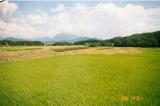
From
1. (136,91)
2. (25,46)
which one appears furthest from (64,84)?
(25,46)

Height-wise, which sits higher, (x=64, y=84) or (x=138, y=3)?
(x=138, y=3)

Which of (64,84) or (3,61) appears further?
(3,61)

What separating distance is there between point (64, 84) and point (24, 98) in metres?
1.69

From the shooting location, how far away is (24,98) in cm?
480

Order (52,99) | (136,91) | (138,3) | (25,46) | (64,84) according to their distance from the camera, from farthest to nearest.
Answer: (25,46) < (138,3) < (64,84) < (136,91) < (52,99)

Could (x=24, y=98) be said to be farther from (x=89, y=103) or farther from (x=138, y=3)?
(x=138, y=3)

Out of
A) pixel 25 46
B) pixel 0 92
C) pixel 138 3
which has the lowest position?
pixel 0 92

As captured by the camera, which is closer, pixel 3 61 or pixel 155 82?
pixel 155 82

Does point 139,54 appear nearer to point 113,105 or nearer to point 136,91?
point 136,91

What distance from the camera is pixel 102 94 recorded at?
484 cm

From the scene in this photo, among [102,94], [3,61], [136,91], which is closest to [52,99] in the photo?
[102,94]

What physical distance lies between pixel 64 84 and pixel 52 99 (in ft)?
5.00

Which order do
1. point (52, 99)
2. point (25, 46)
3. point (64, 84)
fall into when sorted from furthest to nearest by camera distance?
1. point (25, 46)
2. point (64, 84)
3. point (52, 99)

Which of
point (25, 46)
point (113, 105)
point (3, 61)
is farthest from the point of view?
point (25, 46)
